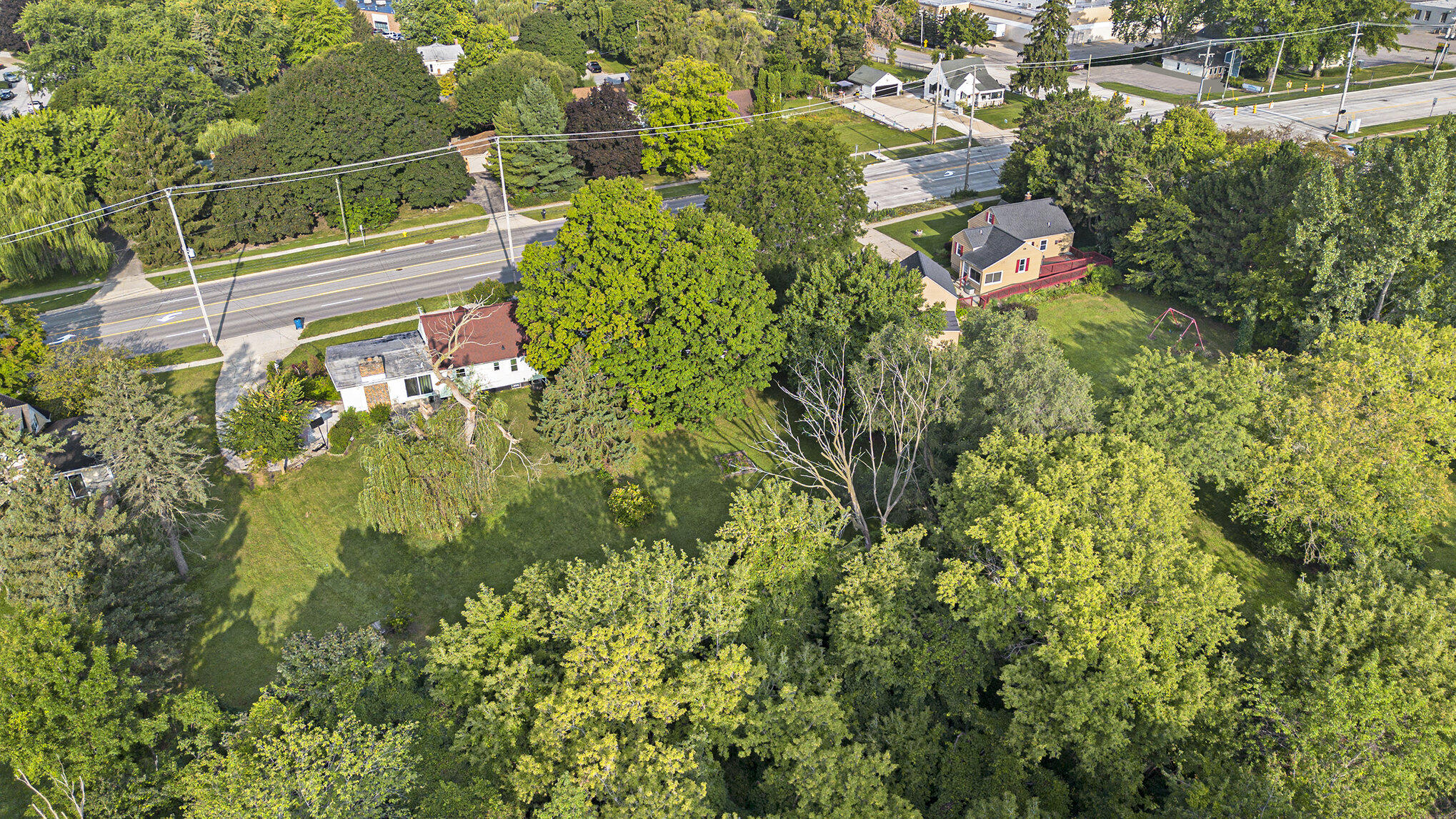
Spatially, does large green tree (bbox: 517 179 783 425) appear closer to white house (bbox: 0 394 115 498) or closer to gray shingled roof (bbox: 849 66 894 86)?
white house (bbox: 0 394 115 498)

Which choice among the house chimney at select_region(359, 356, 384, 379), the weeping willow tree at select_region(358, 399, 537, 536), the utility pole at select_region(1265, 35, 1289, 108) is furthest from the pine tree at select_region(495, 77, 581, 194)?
the utility pole at select_region(1265, 35, 1289, 108)

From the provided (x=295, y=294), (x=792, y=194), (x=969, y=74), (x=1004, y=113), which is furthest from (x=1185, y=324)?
(x=295, y=294)

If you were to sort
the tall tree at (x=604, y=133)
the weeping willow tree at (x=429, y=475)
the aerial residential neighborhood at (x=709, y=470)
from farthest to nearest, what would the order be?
the tall tree at (x=604, y=133) < the weeping willow tree at (x=429, y=475) < the aerial residential neighborhood at (x=709, y=470)

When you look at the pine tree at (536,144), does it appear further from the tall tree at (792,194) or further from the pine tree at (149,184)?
the tall tree at (792,194)

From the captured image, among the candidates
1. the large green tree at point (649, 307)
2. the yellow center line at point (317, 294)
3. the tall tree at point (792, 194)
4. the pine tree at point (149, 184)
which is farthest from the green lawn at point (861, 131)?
the pine tree at point (149, 184)

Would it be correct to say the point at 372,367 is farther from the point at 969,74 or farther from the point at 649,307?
the point at 969,74

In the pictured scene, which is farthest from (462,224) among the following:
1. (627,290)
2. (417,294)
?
(627,290)

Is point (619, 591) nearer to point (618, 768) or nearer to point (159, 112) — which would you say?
point (618, 768)
